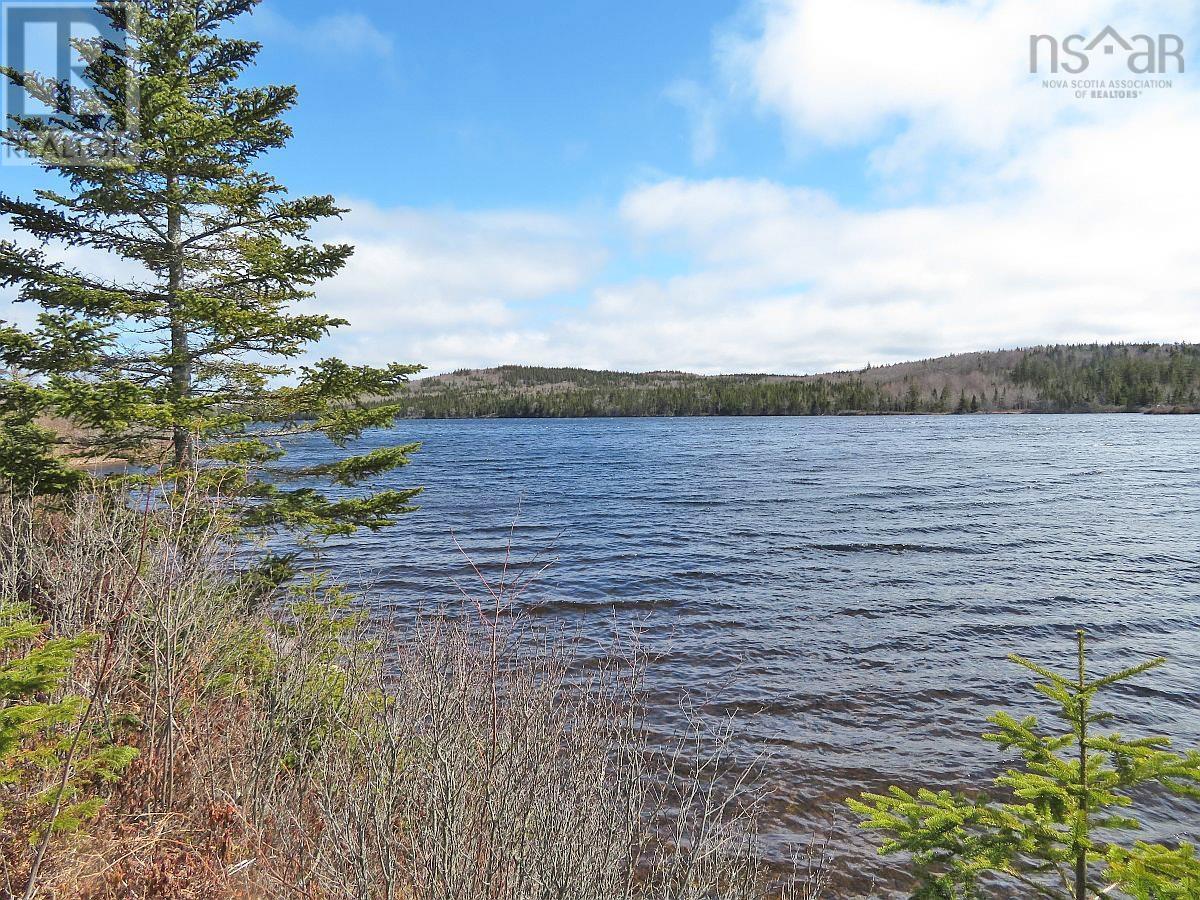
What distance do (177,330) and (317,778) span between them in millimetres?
7610

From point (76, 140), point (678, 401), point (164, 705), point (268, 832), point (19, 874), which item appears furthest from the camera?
point (678, 401)

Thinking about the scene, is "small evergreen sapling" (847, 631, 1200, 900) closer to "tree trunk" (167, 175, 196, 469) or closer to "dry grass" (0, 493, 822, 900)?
"dry grass" (0, 493, 822, 900)

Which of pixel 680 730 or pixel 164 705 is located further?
pixel 680 730

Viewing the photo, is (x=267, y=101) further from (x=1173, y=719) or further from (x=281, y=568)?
(x=1173, y=719)

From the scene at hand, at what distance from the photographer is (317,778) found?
17.0ft

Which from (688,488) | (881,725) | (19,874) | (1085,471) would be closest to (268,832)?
(19,874)

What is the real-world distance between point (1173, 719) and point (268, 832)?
1243 centimetres

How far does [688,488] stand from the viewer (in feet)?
118

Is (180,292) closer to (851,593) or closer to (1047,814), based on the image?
(1047,814)

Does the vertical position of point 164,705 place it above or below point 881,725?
above

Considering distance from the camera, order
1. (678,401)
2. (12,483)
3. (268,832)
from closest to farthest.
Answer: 1. (268,832)
2. (12,483)
3. (678,401)

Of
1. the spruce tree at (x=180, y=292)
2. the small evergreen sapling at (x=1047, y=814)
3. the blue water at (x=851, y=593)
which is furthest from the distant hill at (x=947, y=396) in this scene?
the small evergreen sapling at (x=1047, y=814)

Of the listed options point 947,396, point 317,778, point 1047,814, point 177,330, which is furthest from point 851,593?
point 947,396

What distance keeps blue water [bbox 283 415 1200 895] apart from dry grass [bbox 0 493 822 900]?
122 inches
